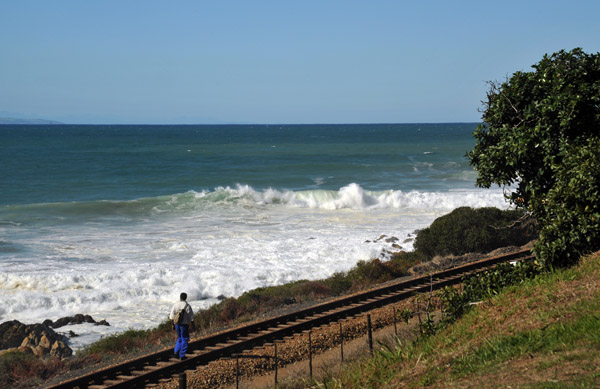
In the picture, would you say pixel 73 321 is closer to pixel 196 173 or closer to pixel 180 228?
pixel 180 228

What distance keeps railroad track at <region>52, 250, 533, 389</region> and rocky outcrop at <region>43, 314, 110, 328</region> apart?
5.70 meters

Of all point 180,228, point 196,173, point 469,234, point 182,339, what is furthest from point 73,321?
point 196,173

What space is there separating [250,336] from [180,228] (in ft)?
74.1

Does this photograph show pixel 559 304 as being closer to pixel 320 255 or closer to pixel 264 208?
pixel 320 255

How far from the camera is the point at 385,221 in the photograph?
1556 inches

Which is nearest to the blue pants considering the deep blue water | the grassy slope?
the grassy slope

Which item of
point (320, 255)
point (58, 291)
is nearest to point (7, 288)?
point (58, 291)

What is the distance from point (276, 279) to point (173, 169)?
5480 cm

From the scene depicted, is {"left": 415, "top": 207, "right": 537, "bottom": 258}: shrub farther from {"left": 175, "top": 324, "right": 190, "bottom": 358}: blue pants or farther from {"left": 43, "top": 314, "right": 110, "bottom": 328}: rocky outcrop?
{"left": 175, "top": 324, "right": 190, "bottom": 358}: blue pants

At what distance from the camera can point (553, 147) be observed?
1399 cm

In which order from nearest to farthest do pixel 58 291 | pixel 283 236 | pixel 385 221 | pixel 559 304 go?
pixel 559 304
pixel 58 291
pixel 283 236
pixel 385 221

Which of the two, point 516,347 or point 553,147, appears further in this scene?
point 553,147

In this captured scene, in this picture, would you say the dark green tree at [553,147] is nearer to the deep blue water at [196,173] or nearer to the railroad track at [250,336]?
the railroad track at [250,336]

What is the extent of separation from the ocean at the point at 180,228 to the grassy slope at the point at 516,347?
10.7m
